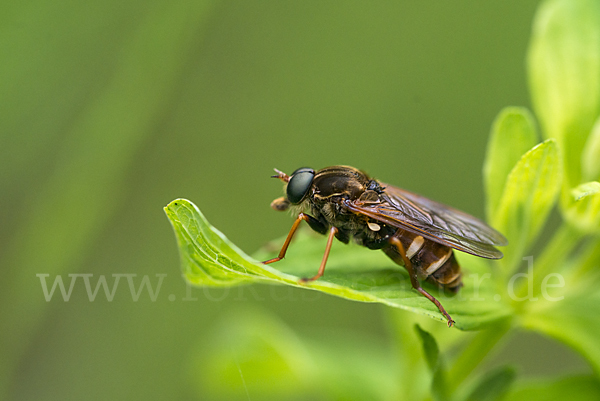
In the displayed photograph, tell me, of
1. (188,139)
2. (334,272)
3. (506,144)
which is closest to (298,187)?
(334,272)

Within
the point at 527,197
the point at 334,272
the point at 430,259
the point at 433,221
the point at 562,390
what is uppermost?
the point at 527,197

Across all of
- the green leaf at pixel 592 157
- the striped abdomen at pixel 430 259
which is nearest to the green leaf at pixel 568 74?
the green leaf at pixel 592 157

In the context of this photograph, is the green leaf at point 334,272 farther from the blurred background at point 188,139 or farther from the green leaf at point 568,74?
the blurred background at point 188,139

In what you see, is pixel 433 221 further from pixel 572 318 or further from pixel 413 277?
pixel 572 318

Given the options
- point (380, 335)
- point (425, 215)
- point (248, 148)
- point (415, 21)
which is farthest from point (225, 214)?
point (415, 21)

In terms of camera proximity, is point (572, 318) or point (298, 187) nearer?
point (572, 318)

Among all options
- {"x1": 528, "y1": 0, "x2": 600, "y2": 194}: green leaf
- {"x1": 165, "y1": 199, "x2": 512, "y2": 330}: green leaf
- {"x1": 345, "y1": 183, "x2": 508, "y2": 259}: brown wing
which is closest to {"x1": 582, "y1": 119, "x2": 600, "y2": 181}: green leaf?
{"x1": 528, "y1": 0, "x2": 600, "y2": 194}: green leaf
